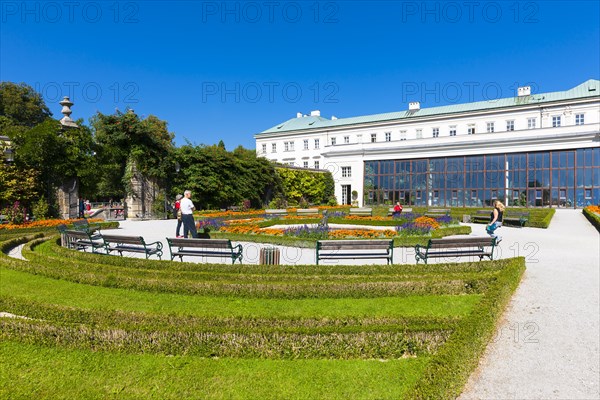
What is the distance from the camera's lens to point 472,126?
131 ft

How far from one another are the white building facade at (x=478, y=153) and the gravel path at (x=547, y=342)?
93.5ft

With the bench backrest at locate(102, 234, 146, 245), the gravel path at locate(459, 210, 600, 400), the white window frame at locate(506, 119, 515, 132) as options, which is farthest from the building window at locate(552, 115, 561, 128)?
the bench backrest at locate(102, 234, 146, 245)

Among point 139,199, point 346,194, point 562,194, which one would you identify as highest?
point 346,194

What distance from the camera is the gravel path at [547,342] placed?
364cm

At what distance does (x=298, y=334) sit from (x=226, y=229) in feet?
33.8

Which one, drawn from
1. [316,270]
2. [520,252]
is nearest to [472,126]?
[520,252]

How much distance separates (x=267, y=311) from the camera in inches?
210

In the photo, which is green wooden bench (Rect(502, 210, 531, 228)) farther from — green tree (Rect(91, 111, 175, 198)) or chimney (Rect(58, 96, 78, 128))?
chimney (Rect(58, 96, 78, 128))

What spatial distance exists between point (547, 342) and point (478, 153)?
34607 mm

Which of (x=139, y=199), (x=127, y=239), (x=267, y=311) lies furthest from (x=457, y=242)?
(x=139, y=199)

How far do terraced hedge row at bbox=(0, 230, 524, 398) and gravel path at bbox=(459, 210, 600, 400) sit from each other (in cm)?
24

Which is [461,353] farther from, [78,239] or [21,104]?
[21,104]

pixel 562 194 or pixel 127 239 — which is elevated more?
pixel 562 194

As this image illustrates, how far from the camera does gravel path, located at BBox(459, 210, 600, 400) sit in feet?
11.9
